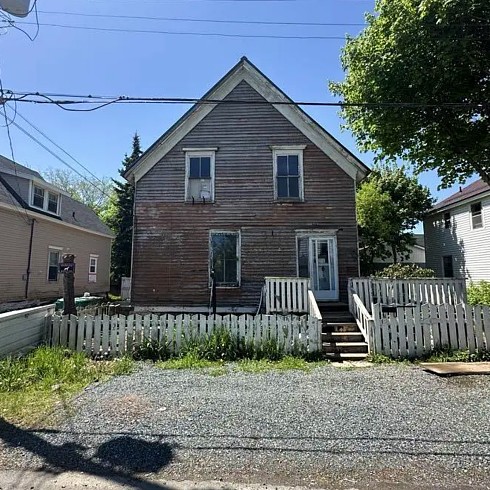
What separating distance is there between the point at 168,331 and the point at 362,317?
4646mm

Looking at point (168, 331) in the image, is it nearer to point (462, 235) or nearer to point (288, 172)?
point (288, 172)

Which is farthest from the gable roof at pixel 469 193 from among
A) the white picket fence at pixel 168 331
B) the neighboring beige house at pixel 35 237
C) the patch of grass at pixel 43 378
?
the neighboring beige house at pixel 35 237

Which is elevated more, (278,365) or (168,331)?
(168,331)

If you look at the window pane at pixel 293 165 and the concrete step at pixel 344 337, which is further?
the window pane at pixel 293 165

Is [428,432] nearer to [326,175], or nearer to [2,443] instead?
[2,443]

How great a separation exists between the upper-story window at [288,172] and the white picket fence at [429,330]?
5988mm

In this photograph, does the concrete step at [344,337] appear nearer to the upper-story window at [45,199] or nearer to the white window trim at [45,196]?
the white window trim at [45,196]

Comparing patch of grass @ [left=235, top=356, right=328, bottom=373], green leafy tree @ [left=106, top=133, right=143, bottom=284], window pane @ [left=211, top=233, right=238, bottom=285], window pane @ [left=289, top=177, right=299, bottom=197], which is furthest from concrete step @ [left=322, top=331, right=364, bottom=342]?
green leafy tree @ [left=106, top=133, right=143, bottom=284]

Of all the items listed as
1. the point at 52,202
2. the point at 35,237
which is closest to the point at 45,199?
the point at 52,202

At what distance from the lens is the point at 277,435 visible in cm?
385

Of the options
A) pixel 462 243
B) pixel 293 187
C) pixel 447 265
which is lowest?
pixel 447 265

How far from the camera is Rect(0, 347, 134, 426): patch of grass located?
462cm

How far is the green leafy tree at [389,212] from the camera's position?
2525 centimetres

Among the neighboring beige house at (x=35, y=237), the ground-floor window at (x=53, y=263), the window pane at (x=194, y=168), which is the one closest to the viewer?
the window pane at (x=194, y=168)
